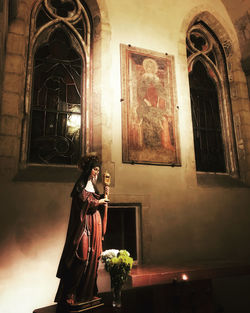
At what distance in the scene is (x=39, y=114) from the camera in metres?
4.68

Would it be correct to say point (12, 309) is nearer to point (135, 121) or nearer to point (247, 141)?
point (135, 121)

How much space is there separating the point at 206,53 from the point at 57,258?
5278 mm

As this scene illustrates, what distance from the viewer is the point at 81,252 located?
9.80ft

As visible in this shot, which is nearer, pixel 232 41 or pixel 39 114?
pixel 39 114

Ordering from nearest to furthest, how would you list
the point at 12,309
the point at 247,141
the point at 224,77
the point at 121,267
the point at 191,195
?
1. the point at 121,267
2. the point at 12,309
3. the point at 191,195
4. the point at 247,141
5. the point at 224,77

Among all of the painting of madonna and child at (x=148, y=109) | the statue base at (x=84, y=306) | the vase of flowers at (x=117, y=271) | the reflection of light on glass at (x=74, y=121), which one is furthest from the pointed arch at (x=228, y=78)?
the statue base at (x=84, y=306)

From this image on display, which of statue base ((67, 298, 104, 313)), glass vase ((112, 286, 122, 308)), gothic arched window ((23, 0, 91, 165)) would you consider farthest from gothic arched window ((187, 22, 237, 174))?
statue base ((67, 298, 104, 313))

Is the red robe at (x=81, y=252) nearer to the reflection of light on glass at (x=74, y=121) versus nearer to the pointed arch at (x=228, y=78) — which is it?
the reflection of light on glass at (x=74, y=121)

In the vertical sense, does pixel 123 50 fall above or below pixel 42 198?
above

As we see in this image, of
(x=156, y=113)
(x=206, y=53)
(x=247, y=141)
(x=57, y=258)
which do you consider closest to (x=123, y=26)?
(x=156, y=113)

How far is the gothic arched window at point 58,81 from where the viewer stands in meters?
4.62

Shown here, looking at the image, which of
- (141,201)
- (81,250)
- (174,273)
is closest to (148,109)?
(141,201)

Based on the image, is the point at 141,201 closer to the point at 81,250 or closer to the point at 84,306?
the point at 81,250

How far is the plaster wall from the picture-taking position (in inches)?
151
